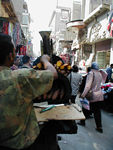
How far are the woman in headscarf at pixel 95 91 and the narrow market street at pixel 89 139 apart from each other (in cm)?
23

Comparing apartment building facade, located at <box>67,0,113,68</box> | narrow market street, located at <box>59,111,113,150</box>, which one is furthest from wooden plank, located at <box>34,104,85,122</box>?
apartment building facade, located at <box>67,0,113,68</box>

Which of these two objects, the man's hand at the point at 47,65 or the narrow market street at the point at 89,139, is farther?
the narrow market street at the point at 89,139

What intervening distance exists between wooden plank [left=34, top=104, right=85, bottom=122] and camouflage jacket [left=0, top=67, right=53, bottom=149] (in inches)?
30.3

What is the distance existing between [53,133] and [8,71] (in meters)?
1.45

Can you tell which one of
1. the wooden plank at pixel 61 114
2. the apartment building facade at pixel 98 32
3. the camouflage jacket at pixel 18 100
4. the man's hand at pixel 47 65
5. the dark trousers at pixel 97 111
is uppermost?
the apartment building facade at pixel 98 32

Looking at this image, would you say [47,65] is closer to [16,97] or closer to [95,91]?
[16,97]

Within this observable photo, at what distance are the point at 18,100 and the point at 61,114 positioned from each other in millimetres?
1078

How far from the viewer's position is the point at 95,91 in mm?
3980

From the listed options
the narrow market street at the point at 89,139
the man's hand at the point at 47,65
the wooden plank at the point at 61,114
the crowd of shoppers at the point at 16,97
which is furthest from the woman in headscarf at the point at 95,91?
the crowd of shoppers at the point at 16,97

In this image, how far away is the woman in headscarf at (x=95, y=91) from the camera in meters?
3.90

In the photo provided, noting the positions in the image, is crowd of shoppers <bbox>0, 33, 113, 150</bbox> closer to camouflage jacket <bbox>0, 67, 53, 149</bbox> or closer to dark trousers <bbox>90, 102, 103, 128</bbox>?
camouflage jacket <bbox>0, 67, 53, 149</bbox>

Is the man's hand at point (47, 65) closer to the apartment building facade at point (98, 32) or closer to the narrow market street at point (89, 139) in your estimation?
the narrow market street at point (89, 139)

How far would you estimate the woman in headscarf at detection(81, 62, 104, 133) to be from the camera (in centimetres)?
390

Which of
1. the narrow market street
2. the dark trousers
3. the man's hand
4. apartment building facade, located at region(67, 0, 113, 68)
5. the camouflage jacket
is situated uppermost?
apartment building facade, located at region(67, 0, 113, 68)
